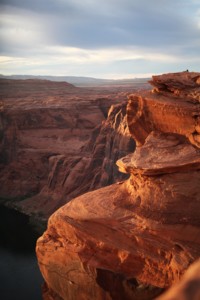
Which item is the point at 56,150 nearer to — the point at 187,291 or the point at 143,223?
the point at 143,223

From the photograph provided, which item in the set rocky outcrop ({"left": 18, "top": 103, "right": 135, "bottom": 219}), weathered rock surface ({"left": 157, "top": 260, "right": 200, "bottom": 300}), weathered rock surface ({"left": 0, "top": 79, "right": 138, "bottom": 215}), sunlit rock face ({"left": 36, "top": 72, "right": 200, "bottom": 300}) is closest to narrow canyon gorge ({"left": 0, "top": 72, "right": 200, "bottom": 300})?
sunlit rock face ({"left": 36, "top": 72, "right": 200, "bottom": 300})

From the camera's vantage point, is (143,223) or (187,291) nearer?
(187,291)

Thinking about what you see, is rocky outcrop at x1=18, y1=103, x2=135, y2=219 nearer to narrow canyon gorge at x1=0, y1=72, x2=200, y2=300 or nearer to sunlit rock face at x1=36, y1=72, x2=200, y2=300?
narrow canyon gorge at x1=0, y1=72, x2=200, y2=300

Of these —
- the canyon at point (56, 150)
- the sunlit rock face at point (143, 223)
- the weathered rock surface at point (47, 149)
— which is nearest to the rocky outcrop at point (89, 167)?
the canyon at point (56, 150)

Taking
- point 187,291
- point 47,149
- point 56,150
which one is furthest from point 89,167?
point 187,291

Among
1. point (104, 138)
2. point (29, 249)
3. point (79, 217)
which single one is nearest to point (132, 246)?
point (79, 217)

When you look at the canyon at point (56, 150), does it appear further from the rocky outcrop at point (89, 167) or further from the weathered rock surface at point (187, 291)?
the weathered rock surface at point (187, 291)

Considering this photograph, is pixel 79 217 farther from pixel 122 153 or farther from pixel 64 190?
pixel 64 190
